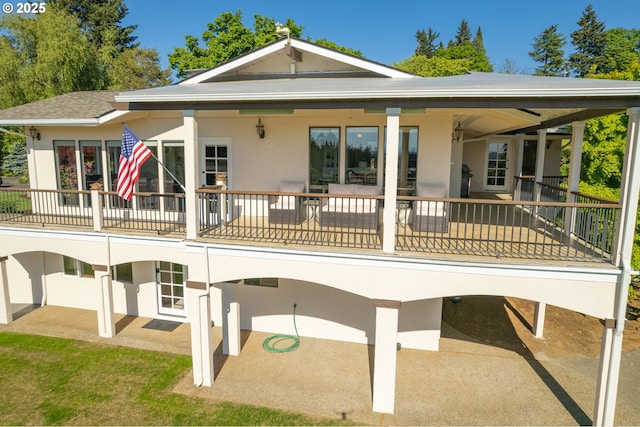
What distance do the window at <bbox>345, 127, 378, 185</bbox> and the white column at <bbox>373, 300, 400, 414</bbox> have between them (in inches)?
162

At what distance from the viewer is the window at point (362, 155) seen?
10.2 m

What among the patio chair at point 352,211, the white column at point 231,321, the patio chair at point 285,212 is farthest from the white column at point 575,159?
the white column at point 231,321

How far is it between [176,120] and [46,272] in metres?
6.57

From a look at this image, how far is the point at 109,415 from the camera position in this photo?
7395 mm

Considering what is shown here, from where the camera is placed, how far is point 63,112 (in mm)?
11094

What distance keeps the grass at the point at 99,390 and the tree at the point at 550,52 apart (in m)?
57.5

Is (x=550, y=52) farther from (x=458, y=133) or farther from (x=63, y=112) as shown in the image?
(x=63, y=112)

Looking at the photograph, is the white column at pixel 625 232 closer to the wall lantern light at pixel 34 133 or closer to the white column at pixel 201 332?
the white column at pixel 201 332

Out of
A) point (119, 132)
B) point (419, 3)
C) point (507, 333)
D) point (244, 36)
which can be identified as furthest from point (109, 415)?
point (419, 3)

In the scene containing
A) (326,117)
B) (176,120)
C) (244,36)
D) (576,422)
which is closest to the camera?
(576,422)

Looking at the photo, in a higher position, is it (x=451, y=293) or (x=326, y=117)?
(x=326, y=117)

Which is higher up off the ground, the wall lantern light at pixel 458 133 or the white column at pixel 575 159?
the wall lantern light at pixel 458 133

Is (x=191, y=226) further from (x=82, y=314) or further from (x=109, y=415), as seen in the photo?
(x=82, y=314)

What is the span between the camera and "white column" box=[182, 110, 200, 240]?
25.0ft
